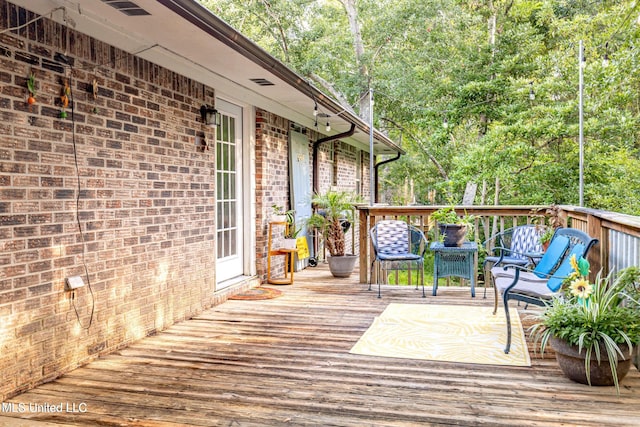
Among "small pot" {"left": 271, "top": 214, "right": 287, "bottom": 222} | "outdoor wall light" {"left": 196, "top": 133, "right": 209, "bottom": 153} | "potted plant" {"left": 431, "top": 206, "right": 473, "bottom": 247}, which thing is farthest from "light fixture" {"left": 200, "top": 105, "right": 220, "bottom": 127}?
"potted plant" {"left": 431, "top": 206, "right": 473, "bottom": 247}

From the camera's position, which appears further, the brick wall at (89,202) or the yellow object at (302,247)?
the yellow object at (302,247)

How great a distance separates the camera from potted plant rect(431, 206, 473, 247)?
6.16 meters

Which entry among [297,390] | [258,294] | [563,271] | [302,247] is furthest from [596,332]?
[302,247]

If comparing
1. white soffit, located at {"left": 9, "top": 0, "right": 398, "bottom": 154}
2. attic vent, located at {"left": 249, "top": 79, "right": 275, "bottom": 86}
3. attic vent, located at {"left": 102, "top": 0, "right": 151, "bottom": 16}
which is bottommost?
attic vent, located at {"left": 102, "top": 0, "right": 151, "bottom": 16}

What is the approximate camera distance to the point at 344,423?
2.75 meters

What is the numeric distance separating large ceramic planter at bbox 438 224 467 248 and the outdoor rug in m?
0.89

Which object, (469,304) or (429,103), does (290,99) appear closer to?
(469,304)

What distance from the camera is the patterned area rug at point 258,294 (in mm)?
6127

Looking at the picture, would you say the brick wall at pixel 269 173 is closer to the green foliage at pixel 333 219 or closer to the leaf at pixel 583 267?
the green foliage at pixel 333 219

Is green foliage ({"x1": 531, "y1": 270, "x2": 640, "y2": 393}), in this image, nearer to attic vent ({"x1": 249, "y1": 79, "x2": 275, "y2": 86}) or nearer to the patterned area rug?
the patterned area rug

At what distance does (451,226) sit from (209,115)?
2.98 metres

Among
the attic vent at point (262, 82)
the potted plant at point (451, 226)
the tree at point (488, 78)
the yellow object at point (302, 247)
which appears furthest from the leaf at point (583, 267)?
the yellow object at point (302, 247)

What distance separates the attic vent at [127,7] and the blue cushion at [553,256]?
357 centimetres

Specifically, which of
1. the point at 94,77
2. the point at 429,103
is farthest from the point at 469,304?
the point at 429,103
